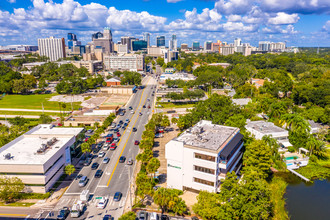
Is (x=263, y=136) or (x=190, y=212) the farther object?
(x=263, y=136)

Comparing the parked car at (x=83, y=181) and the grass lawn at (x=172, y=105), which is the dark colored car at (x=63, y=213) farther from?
the grass lawn at (x=172, y=105)

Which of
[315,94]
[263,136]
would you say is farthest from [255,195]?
[315,94]

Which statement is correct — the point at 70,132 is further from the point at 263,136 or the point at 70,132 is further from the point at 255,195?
the point at 263,136

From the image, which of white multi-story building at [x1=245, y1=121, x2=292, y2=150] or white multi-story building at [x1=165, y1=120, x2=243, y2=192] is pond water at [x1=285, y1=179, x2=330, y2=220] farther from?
white multi-story building at [x1=245, y1=121, x2=292, y2=150]

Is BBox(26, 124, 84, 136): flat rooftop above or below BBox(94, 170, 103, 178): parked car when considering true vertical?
above

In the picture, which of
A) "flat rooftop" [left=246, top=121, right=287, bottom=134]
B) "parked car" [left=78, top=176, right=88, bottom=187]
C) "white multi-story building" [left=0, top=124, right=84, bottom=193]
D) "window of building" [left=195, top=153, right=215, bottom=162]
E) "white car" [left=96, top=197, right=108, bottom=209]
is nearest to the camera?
"white car" [left=96, top=197, right=108, bottom=209]

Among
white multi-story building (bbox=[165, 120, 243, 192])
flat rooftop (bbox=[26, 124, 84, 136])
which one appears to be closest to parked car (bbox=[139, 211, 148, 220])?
white multi-story building (bbox=[165, 120, 243, 192])

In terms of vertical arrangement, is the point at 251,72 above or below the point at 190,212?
above

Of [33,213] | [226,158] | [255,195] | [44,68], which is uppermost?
[44,68]
